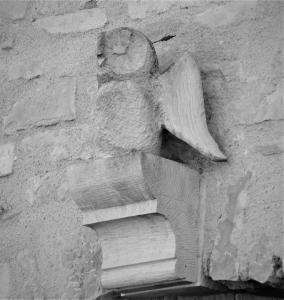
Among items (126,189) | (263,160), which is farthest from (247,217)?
(126,189)

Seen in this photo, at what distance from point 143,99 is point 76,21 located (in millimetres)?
529

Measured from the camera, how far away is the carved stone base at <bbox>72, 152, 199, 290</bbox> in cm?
261

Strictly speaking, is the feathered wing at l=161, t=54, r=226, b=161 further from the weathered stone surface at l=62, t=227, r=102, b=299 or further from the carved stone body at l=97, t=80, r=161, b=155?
the weathered stone surface at l=62, t=227, r=102, b=299

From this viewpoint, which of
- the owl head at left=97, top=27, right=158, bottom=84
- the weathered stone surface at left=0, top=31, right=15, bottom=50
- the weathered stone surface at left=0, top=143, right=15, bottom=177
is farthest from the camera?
the weathered stone surface at left=0, top=31, right=15, bottom=50

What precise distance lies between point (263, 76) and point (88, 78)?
0.57 metres

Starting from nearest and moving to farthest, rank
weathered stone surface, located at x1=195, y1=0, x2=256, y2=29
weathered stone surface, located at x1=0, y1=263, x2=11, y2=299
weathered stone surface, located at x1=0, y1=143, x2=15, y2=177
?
1. weathered stone surface, located at x1=195, y1=0, x2=256, y2=29
2. weathered stone surface, located at x1=0, y1=263, x2=11, y2=299
3. weathered stone surface, located at x1=0, y1=143, x2=15, y2=177

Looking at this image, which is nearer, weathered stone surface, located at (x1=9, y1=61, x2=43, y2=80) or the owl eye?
the owl eye

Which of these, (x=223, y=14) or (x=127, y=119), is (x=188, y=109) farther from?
(x=223, y=14)

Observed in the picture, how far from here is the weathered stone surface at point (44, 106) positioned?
304cm

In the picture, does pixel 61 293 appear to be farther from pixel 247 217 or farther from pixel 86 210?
pixel 247 217

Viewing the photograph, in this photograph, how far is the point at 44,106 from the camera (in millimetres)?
3084

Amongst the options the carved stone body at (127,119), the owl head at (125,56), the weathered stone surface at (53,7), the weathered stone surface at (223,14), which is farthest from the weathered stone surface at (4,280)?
the weathered stone surface at (223,14)

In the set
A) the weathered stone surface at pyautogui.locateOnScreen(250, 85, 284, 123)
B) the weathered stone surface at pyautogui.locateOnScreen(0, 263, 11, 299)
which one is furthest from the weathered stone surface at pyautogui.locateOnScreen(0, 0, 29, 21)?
the weathered stone surface at pyautogui.locateOnScreen(250, 85, 284, 123)

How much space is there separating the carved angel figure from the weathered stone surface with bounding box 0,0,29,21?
55cm
